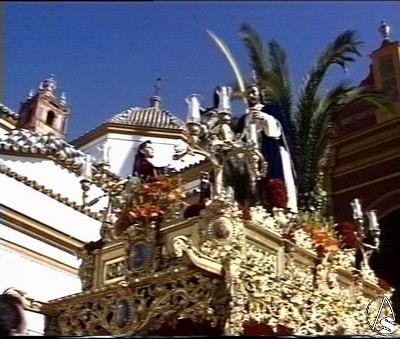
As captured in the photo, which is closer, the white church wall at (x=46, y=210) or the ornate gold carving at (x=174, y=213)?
the ornate gold carving at (x=174, y=213)

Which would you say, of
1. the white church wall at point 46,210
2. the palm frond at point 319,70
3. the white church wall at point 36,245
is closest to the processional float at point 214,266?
the palm frond at point 319,70

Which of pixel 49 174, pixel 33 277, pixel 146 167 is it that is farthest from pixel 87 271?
pixel 49 174

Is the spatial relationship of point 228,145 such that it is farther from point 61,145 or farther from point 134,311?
point 61,145

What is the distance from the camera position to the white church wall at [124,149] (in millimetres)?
15250

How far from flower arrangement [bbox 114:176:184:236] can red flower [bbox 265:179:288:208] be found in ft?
2.98

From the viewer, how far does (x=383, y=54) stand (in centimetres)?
1252

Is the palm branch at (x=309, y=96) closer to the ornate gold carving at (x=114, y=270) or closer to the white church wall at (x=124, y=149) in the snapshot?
the ornate gold carving at (x=114, y=270)

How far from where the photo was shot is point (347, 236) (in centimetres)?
723

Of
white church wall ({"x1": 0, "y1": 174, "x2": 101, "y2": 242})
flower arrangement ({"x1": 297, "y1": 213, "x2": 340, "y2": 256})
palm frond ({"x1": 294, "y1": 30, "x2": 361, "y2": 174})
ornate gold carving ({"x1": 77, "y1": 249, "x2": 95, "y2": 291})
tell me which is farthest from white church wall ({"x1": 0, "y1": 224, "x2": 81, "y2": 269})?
flower arrangement ({"x1": 297, "y1": 213, "x2": 340, "y2": 256})

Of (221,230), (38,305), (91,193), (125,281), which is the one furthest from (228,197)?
(91,193)

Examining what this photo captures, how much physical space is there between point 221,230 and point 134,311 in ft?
3.85

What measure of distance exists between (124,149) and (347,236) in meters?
9.35

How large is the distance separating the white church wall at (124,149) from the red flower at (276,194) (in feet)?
28.2

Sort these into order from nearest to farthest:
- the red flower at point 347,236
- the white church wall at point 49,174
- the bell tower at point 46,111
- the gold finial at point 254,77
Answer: the red flower at point 347,236
the gold finial at point 254,77
the white church wall at point 49,174
the bell tower at point 46,111
